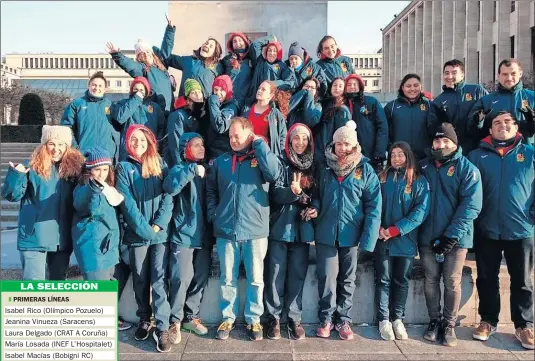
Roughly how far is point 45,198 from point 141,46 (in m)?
2.97

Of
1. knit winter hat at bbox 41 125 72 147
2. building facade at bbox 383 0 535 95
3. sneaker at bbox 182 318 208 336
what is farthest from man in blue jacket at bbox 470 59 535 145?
building facade at bbox 383 0 535 95

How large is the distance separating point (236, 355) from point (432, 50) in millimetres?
61116

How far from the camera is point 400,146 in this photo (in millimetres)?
5180

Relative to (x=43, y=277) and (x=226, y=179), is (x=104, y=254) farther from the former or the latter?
(x=226, y=179)

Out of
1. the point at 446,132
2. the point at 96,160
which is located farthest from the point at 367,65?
the point at 96,160

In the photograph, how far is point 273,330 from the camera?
515 centimetres

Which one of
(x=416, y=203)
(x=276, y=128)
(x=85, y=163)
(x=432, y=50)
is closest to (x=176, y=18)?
(x=276, y=128)

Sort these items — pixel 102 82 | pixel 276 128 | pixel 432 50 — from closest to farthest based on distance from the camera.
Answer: pixel 276 128
pixel 102 82
pixel 432 50

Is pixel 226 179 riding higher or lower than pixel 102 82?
lower

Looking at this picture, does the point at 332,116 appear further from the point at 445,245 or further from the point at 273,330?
the point at 273,330

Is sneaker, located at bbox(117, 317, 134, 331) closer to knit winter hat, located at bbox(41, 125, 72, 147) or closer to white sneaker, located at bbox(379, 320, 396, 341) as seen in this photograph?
knit winter hat, located at bbox(41, 125, 72, 147)

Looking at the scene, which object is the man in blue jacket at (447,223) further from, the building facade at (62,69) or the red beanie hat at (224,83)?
the building facade at (62,69)

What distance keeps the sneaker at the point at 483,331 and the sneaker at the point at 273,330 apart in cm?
201

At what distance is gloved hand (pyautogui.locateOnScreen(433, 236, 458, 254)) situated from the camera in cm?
494
